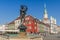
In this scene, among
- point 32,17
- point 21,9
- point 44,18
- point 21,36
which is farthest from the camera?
point 44,18

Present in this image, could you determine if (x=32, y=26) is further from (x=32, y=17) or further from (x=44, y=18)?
(x=44, y=18)

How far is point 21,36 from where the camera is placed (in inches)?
1251

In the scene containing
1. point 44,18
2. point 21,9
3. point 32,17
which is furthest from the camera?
point 44,18

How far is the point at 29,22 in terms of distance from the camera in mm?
99750

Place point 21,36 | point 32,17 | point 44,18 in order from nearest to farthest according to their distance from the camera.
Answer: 1. point 21,36
2. point 32,17
3. point 44,18

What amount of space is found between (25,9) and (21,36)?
4.15 m

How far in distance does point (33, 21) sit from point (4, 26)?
39.1 ft

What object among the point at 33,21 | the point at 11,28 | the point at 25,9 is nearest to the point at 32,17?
the point at 33,21

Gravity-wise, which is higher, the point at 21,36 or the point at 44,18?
the point at 44,18

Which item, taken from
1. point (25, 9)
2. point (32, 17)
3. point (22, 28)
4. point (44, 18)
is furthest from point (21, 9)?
point (44, 18)

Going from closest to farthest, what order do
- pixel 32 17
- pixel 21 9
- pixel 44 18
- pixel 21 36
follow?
pixel 21 36 < pixel 21 9 < pixel 32 17 < pixel 44 18

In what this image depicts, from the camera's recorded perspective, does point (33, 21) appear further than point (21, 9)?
Yes

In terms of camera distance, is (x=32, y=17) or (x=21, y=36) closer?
(x=21, y=36)

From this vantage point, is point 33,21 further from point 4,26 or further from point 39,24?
point 4,26
